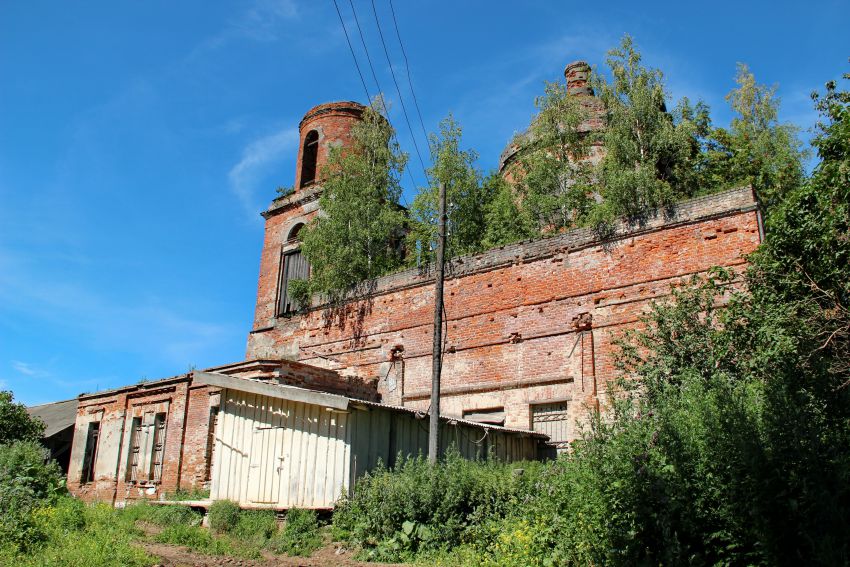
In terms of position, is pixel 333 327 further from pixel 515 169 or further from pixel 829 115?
pixel 829 115

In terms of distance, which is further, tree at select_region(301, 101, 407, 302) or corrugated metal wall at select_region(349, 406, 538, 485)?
tree at select_region(301, 101, 407, 302)

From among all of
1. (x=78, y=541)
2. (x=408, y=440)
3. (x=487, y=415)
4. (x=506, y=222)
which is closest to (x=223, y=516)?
(x=78, y=541)

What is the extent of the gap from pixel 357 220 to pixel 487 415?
7569 mm

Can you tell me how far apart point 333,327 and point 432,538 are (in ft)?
32.0

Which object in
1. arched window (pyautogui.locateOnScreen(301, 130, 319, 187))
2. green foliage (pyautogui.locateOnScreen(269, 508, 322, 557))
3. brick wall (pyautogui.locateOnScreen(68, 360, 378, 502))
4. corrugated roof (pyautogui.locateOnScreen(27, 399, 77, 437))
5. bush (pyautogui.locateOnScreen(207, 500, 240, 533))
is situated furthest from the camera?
arched window (pyautogui.locateOnScreen(301, 130, 319, 187))

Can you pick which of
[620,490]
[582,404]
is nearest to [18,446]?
[582,404]

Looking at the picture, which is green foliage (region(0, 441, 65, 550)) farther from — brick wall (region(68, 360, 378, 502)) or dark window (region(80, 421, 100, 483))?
dark window (region(80, 421, 100, 483))

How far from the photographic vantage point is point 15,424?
2127cm

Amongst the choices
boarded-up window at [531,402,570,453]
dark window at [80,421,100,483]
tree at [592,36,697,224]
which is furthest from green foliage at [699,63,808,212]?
dark window at [80,421,100,483]

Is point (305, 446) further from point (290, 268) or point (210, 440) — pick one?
point (290, 268)

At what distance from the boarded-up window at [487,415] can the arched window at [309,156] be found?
11336mm

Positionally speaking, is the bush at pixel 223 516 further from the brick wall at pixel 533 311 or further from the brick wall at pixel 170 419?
the brick wall at pixel 533 311

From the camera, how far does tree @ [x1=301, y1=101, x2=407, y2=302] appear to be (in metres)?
19.2

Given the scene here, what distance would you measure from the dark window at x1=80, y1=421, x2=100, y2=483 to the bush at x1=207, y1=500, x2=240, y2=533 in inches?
381
